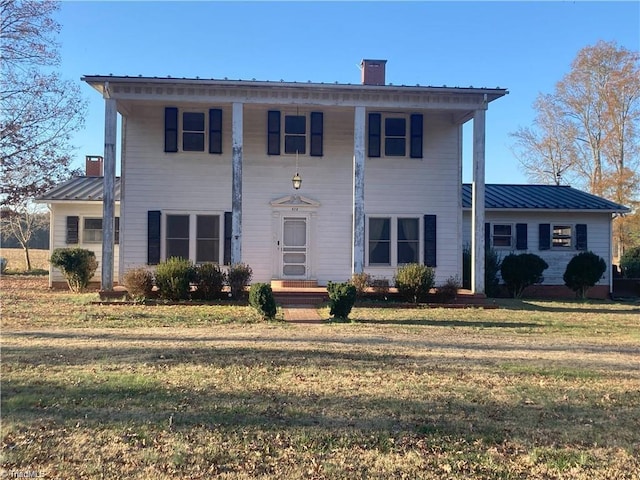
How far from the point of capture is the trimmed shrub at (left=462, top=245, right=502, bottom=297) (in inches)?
693

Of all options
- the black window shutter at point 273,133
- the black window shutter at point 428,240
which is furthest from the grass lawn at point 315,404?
the black window shutter at point 273,133

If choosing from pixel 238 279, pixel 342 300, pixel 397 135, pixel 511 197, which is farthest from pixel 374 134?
pixel 342 300

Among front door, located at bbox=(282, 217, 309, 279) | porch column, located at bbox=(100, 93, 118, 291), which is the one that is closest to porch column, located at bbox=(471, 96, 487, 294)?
front door, located at bbox=(282, 217, 309, 279)

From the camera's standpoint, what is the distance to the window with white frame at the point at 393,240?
56.2 feet

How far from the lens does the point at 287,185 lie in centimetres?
1675

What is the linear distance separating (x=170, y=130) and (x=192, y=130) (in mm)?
637

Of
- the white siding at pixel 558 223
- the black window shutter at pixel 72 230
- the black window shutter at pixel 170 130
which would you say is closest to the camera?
the black window shutter at pixel 170 130

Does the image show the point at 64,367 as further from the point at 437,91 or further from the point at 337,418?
the point at 437,91

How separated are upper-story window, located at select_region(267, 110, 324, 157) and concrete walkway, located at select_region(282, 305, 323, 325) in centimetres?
527

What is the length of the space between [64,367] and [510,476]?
5.05m

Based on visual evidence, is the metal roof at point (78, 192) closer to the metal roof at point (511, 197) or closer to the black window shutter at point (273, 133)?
the metal roof at point (511, 197)

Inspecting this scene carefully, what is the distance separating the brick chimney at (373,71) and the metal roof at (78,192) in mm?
8578

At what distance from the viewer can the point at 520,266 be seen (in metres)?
17.5

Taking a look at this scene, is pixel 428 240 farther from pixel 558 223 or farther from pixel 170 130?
pixel 170 130
